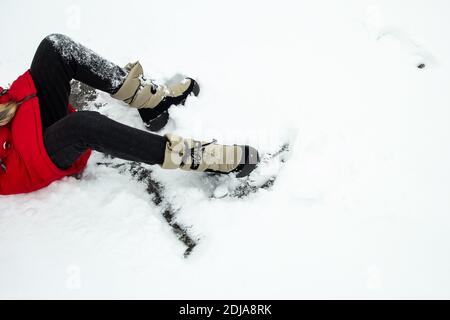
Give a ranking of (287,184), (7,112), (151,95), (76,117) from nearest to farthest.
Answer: (76,117) → (7,112) → (287,184) → (151,95)

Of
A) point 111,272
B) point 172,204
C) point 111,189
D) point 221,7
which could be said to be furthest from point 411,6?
point 111,272

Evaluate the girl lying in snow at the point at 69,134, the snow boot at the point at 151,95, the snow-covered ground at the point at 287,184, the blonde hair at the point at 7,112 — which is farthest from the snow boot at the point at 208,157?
the blonde hair at the point at 7,112

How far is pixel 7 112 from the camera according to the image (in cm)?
194

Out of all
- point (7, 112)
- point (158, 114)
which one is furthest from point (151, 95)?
point (7, 112)

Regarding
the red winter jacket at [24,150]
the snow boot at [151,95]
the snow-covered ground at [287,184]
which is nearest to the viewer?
the snow-covered ground at [287,184]

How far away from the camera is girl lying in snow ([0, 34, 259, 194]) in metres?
1.86

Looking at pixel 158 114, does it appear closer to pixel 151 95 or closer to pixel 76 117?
pixel 151 95

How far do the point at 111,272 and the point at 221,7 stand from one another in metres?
2.57

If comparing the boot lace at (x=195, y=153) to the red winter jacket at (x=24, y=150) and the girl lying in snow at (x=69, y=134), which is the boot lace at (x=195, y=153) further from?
the red winter jacket at (x=24, y=150)

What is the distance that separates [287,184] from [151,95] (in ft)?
3.46

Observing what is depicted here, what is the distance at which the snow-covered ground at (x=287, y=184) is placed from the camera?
1.76 metres

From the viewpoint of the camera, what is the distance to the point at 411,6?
9.90 feet

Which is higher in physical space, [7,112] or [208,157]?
[7,112]
